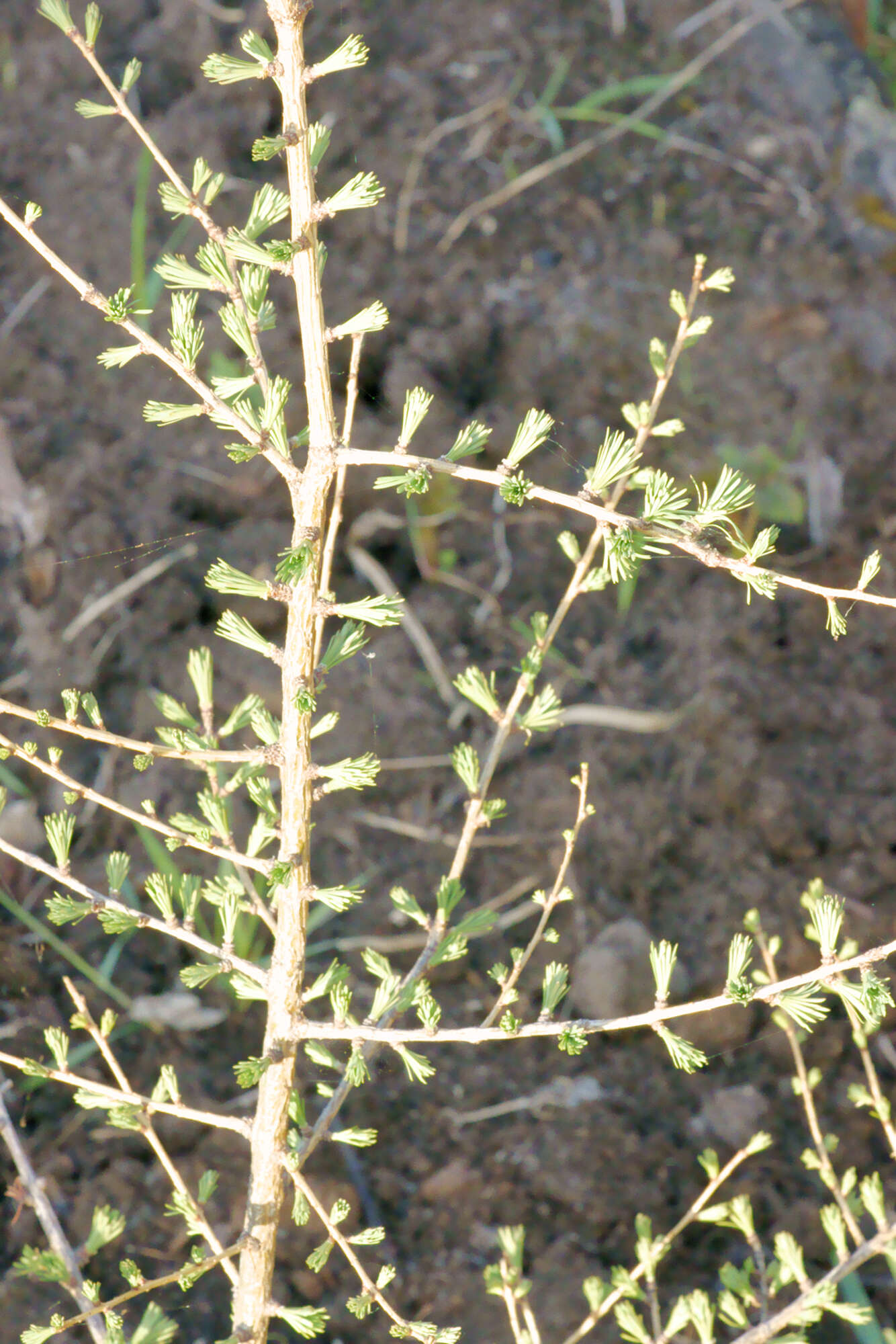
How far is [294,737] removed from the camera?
849 mm

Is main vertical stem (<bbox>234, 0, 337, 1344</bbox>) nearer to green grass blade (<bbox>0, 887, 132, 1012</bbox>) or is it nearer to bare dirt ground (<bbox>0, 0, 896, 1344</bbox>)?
bare dirt ground (<bbox>0, 0, 896, 1344</bbox>)

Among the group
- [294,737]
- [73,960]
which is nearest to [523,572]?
[73,960]

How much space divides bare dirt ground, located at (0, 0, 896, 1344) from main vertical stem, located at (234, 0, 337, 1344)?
568 millimetres

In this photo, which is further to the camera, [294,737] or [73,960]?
[73,960]

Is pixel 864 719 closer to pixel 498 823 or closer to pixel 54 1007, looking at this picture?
pixel 498 823

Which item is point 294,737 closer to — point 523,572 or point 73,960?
point 73,960

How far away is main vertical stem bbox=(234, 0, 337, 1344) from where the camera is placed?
2.34 ft

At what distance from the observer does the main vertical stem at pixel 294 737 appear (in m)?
0.71

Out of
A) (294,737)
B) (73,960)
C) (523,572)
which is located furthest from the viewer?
(523,572)

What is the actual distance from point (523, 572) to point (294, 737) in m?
1.29

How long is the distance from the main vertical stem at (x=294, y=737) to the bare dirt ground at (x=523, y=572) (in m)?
0.57

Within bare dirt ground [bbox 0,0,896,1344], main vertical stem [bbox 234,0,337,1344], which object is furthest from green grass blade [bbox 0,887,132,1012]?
main vertical stem [bbox 234,0,337,1344]

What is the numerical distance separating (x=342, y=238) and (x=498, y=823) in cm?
116

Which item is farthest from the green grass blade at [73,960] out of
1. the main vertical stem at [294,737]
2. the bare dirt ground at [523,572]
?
the main vertical stem at [294,737]
